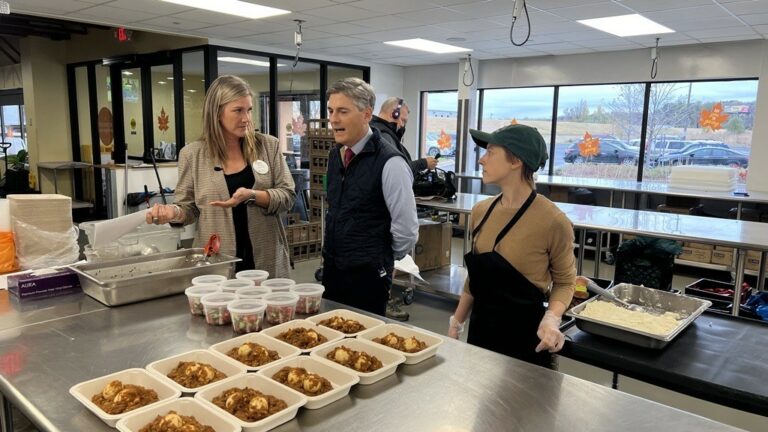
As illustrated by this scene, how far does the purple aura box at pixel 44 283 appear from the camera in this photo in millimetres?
1938

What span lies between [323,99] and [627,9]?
15.7 feet

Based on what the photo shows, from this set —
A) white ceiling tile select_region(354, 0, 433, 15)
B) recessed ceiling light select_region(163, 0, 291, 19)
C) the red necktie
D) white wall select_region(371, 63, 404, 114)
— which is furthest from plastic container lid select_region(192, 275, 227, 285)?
white wall select_region(371, 63, 404, 114)

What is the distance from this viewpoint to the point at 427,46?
6.99 metres

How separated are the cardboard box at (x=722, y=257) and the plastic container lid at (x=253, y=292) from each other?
5.55 metres

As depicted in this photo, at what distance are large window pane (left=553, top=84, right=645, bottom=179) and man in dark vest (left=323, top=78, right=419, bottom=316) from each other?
6.16 meters

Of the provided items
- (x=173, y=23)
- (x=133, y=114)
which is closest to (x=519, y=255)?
(x=173, y=23)

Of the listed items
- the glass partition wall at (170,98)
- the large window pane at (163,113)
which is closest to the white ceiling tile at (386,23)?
the glass partition wall at (170,98)

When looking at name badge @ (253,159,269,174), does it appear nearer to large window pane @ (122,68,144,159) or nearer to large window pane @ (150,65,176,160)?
large window pane @ (150,65,176,160)

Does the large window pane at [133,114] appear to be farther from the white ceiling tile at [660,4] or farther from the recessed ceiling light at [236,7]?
the white ceiling tile at [660,4]

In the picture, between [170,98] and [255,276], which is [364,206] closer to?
[255,276]

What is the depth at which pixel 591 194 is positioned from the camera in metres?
6.82

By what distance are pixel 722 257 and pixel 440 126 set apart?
4.80 metres

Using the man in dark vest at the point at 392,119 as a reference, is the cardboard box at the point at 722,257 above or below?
below

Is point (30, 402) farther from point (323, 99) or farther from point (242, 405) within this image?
point (323, 99)
